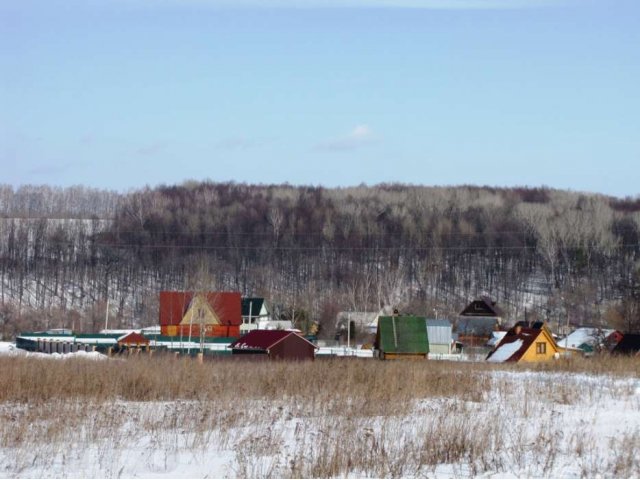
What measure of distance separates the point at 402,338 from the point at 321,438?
2899cm

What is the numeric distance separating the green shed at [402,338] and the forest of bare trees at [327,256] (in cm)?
1842

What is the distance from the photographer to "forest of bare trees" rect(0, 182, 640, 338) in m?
66.6

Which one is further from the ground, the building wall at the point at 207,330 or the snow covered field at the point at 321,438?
the snow covered field at the point at 321,438

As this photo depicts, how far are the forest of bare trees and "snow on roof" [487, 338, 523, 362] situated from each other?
22344 millimetres

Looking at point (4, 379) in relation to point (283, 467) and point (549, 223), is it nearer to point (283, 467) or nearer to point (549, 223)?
point (283, 467)

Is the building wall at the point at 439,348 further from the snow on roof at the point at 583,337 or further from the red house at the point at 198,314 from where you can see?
the red house at the point at 198,314

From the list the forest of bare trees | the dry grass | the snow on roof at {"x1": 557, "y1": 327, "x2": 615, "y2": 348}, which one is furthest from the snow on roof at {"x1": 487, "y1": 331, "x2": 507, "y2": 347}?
the dry grass

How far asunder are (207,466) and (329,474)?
3.69 ft

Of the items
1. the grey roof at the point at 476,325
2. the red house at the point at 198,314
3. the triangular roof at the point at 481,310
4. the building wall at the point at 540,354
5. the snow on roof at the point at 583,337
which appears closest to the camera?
the building wall at the point at 540,354

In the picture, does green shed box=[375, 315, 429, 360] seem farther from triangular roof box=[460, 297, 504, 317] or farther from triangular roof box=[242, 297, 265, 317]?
triangular roof box=[460, 297, 504, 317]

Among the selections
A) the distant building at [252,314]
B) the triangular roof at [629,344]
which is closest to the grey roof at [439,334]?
the distant building at [252,314]

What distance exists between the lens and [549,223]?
86.4 m

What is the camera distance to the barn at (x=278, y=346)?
3297cm

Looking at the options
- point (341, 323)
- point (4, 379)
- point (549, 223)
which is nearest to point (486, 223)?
point (549, 223)
